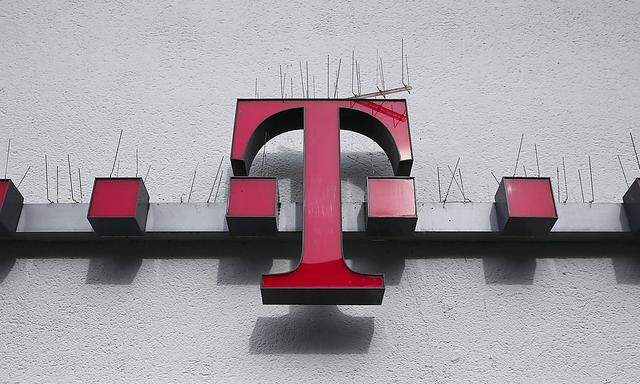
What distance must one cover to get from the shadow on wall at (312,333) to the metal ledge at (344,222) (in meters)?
0.28

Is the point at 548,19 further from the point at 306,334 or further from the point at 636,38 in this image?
the point at 306,334

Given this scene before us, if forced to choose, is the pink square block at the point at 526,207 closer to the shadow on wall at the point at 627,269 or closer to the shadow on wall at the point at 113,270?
the shadow on wall at the point at 627,269

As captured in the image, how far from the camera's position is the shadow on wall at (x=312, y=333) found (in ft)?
6.82

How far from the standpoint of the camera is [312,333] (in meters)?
2.10

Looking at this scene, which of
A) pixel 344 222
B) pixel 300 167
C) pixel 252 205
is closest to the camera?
pixel 252 205

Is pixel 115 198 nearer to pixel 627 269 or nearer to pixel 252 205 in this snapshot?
pixel 252 205

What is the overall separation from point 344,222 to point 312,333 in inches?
15.5

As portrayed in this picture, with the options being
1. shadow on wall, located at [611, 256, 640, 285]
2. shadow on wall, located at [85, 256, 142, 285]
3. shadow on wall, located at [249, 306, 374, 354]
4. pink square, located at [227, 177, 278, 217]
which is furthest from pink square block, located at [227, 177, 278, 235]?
shadow on wall, located at [611, 256, 640, 285]

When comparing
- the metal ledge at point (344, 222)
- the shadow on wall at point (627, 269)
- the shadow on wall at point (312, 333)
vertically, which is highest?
the metal ledge at point (344, 222)

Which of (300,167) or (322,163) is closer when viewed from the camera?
(322,163)

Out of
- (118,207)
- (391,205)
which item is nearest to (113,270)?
(118,207)

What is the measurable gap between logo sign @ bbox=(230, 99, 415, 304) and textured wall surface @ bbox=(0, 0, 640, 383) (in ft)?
0.74

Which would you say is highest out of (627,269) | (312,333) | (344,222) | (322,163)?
(322,163)

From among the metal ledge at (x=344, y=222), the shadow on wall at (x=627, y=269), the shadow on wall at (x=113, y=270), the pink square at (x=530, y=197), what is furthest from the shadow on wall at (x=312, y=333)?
the shadow on wall at (x=627, y=269)
